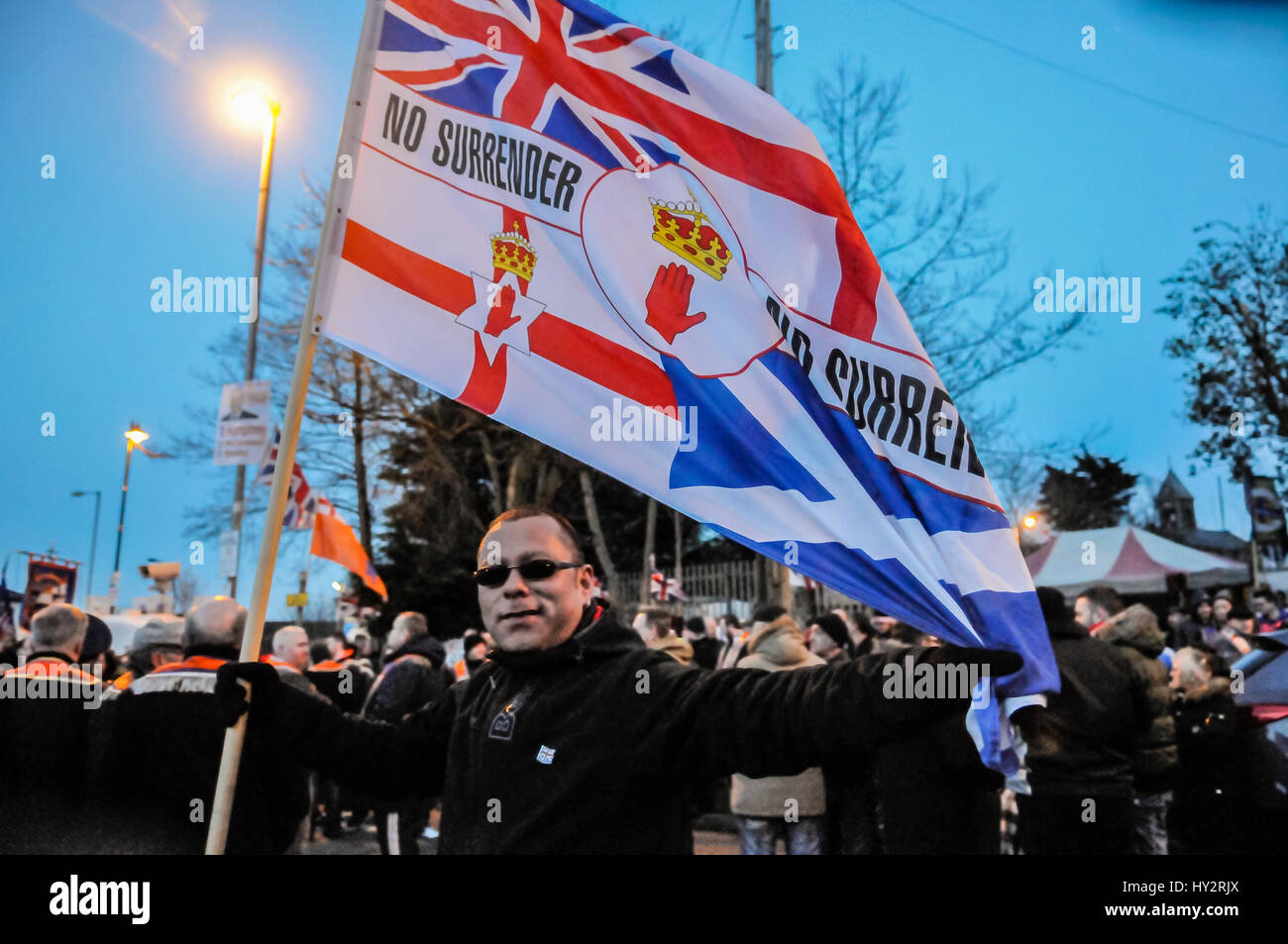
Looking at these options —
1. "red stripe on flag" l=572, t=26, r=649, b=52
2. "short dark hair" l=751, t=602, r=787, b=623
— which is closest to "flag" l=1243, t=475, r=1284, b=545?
"short dark hair" l=751, t=602, r=787, b=623

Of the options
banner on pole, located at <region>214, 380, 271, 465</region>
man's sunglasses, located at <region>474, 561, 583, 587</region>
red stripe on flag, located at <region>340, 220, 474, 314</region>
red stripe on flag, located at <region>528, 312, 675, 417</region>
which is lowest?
man's sunglasses, located at <region>474, 561, 583, 587</region>

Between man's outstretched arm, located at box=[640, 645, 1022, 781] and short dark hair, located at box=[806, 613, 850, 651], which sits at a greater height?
short dark hair, located at box=[806, 613, 850, 651]

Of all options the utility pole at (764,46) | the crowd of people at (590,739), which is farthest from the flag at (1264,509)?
the crowd of people at (590,739)

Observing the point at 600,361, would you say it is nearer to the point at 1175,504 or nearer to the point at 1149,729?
the point at 1149,729

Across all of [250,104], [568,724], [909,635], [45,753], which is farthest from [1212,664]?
[250,104]

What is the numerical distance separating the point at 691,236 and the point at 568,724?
5.94 ft

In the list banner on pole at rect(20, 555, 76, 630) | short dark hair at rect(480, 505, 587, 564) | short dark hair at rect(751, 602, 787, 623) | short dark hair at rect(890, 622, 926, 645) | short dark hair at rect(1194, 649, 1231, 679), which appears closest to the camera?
short dark hair at rect(480, 505, 587, 564)

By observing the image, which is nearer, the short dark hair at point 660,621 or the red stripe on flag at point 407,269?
the red stripe on flag at point 407,269

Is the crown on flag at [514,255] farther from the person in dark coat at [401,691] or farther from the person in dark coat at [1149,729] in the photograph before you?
the person in dark coat at [401,691]

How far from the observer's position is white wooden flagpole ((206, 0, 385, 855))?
3080mm

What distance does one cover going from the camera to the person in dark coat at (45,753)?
4.72 meters

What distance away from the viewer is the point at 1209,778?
21.3 feet

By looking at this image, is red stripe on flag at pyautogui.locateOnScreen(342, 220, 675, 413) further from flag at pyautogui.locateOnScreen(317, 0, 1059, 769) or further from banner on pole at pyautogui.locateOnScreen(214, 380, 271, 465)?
banner on pole at pyautogui.locateOnScreen(214, 380, 271, 465)
